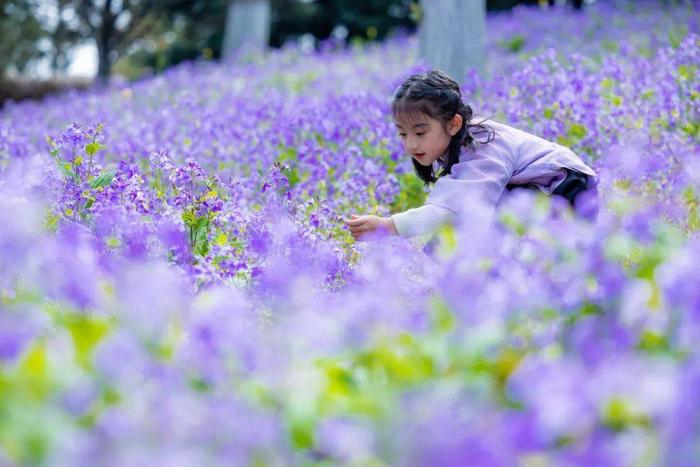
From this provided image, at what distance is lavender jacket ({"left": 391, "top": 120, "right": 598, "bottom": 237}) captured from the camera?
350cm

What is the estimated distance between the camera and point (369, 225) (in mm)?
3416

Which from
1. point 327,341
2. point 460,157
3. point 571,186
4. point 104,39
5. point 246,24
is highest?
point 327,341

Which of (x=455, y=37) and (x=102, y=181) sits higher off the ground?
(x=102, y=181)

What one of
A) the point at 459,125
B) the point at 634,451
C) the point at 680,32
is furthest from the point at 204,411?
the point at 680,32

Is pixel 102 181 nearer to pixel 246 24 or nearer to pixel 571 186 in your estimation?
pixel 571 186

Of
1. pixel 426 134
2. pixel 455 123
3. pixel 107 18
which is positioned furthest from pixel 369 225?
pixel 107 18

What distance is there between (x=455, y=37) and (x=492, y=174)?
475cm

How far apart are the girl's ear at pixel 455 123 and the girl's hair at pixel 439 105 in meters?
0.02

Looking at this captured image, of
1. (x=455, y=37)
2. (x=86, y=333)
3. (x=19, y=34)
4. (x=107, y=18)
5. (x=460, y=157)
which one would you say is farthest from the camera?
(x=19, y=34)

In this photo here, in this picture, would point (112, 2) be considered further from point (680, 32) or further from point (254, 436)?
point (254, 436)

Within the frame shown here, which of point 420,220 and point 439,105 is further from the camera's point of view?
point 439,105

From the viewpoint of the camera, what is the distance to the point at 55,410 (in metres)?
1.38

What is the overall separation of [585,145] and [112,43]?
1738 centimetres

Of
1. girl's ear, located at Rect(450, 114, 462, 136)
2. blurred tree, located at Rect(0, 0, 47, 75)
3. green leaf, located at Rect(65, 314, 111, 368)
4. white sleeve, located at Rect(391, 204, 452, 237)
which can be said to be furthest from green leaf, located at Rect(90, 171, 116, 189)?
blurred tree, located at Rect(0, 0, 47, 75)
